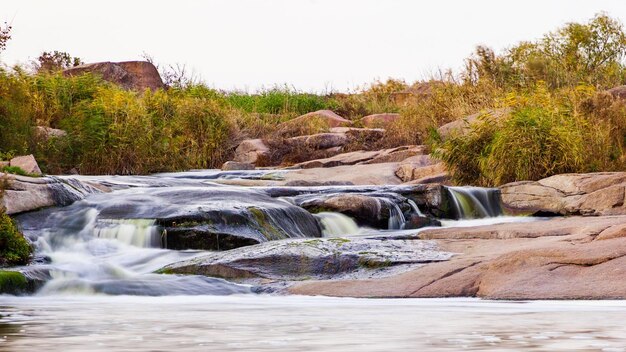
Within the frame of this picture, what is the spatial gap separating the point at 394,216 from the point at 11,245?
552 cm

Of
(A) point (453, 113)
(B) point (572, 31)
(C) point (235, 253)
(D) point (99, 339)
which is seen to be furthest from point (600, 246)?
(B) point (572, 31)

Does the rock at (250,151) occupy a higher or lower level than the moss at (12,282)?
higher

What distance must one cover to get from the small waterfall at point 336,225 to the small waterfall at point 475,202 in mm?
2407

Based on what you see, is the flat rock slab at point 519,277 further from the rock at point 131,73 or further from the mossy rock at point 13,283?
the rock at point 131,73

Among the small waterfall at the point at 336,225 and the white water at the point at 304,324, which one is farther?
the small waterfall at the point at 336,225

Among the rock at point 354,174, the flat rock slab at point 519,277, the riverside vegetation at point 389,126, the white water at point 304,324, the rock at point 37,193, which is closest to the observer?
the white water at point 304,324

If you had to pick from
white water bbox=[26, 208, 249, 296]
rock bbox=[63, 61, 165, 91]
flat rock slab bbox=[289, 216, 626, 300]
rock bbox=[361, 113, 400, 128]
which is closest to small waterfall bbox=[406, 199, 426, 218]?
white water bbox=[26, 208, 249, 296]

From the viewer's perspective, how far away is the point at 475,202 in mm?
14852

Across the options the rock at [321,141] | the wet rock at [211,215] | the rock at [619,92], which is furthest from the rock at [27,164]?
the rock at [619,92]

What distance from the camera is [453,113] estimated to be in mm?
22875

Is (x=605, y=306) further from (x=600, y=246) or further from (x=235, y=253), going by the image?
(x=235, y=253)

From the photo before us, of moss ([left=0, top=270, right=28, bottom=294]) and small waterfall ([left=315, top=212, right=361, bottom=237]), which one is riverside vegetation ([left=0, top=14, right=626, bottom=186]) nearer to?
small waterfall ([left=315, top=212, right=361, bottom=237])

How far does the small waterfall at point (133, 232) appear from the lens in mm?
10984

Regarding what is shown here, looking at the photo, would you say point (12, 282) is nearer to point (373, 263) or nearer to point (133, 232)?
point (133, 232)
